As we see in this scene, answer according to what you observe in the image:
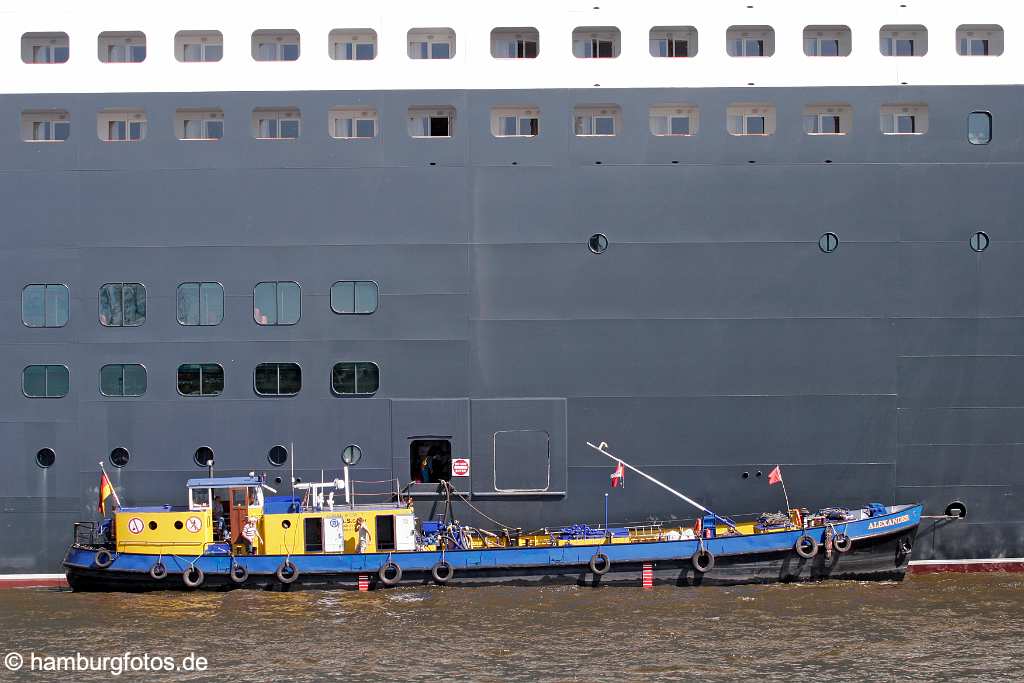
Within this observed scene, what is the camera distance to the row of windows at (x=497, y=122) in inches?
633

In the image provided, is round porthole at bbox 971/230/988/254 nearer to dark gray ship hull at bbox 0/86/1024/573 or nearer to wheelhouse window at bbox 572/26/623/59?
dark gray ship hull at bbox 0/86/1024/573

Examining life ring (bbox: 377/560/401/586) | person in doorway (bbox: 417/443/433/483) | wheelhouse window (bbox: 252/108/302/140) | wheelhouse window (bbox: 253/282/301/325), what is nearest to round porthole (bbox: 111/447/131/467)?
wheelhouse window (bbox: 253/282/301/325)

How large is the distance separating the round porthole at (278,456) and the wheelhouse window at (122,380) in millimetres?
1770

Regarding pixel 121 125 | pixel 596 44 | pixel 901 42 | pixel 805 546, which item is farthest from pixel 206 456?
pixel 901 42

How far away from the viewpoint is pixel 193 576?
15227 millimetres

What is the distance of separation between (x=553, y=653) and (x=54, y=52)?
390 inches

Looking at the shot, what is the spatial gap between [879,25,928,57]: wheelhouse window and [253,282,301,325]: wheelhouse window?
8033mm

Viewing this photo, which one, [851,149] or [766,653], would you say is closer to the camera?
[766,653]

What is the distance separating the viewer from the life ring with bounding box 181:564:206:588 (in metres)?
15.2

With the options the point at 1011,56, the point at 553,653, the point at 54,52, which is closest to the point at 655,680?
the point at 553,653

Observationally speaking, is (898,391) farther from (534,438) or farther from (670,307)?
(534,438)

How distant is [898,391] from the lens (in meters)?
15.7

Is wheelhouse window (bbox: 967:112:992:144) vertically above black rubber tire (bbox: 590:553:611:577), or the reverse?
wheelhouse window (bbox: 967:112:992:144)

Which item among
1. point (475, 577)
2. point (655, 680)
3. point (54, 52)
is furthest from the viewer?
point (54, 52)
